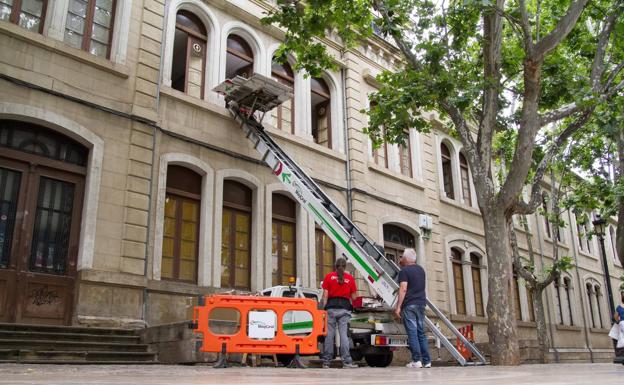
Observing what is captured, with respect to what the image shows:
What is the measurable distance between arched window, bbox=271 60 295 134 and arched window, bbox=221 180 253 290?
2545 millimetres

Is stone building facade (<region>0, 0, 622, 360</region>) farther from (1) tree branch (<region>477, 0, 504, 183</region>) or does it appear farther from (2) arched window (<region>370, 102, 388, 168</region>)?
(1) tree branch (<region>477, 0, 504, 183</region>)

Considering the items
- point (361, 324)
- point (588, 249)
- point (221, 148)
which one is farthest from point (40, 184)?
point (588, 249)

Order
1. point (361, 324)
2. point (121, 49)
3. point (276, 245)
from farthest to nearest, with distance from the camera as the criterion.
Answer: point (276, 245) < point (121, 49) < point (361, 324)

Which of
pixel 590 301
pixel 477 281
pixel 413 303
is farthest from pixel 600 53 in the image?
pixel 590 301

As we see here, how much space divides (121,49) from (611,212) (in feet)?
54.3

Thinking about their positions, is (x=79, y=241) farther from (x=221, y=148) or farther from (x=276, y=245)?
(x=276, y=245)

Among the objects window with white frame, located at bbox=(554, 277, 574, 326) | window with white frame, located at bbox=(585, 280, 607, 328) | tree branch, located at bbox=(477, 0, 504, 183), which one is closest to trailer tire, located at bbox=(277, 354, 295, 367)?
tree branch, located at bbox=(477, 0, 504, 183)

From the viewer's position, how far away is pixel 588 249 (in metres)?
33.7

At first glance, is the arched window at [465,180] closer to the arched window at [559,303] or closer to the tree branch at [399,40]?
the arched window at [559,303]

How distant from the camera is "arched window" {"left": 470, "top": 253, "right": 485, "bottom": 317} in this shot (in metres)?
22.0

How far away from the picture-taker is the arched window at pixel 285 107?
16.3 meters

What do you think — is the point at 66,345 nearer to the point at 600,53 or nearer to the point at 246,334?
the point at 246,334

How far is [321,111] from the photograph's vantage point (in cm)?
1858

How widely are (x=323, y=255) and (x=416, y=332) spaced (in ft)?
26.0
